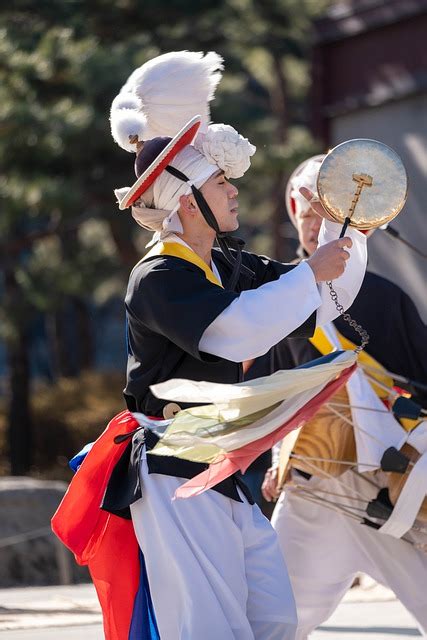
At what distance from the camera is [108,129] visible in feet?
34.9

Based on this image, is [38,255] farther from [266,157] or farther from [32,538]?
[32,538]

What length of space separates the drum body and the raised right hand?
974 mm

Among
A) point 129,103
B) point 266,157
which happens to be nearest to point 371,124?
point 266,157

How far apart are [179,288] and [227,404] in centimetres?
29

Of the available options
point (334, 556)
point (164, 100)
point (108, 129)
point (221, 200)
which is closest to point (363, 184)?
point (221, 200)

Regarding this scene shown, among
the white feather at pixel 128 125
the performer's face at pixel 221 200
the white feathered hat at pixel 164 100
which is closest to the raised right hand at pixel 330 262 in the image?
the performer's face at pixel 221 200

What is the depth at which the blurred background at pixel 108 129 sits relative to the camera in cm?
816

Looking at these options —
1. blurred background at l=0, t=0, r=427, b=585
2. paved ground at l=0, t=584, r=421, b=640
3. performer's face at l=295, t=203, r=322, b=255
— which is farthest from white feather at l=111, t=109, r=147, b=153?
blurred background at l=0, t=0, r=427, b=585

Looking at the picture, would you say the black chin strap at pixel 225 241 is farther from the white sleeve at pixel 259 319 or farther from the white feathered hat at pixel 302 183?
the white feathered hat at pixel 302 183

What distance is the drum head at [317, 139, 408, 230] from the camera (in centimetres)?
314

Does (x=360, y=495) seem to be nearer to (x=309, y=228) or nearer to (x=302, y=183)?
(x=309, y=228)

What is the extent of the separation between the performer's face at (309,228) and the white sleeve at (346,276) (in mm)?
854

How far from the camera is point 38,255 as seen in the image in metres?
13.3

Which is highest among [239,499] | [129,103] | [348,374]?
[129,103]
